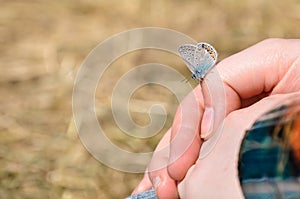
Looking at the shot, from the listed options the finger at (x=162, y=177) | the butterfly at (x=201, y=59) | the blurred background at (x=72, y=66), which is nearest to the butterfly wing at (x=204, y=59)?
the butterfly at (x=201, y=59)

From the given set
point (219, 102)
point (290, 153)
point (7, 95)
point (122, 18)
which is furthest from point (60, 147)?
point (290, 153)


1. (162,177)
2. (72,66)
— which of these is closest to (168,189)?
(162,177)

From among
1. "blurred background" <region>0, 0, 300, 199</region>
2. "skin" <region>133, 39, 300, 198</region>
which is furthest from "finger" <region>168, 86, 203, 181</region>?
"blurred background" <region>0, 0, 300, 199</region>

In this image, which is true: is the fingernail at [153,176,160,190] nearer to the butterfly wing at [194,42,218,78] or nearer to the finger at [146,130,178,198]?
the finger at [146,130,178,198]

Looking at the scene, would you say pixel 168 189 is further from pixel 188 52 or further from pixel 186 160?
pixel 188 52

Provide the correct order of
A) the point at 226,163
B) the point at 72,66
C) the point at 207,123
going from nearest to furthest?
the point at 226,163
the point at 207,123
the point at 72,66

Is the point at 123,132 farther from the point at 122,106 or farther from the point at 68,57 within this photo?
the point at 68,57

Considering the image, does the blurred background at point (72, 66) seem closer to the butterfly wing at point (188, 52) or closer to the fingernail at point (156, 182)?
the fingernail at point (156, 182)
